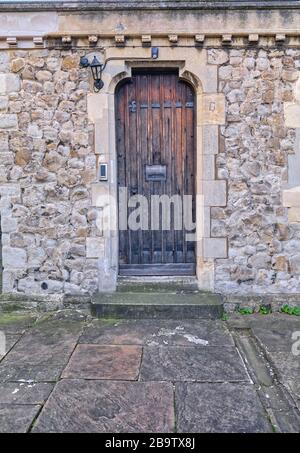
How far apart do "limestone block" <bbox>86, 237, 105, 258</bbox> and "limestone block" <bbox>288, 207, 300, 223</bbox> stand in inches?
84.2

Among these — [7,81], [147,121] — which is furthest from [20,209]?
[147,121]

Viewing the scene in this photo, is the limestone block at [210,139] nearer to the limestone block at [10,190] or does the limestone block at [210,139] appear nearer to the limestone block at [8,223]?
the limestone block at [10,190]

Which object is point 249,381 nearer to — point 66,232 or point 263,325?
point 263,325

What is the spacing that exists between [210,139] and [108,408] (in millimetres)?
2996

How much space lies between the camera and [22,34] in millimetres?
4410

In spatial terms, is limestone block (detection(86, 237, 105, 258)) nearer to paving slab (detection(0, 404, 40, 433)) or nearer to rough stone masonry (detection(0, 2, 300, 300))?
rough stone masonry (detection(0, 2, 300, 300))

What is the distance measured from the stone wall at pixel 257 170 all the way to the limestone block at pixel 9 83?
2154mm

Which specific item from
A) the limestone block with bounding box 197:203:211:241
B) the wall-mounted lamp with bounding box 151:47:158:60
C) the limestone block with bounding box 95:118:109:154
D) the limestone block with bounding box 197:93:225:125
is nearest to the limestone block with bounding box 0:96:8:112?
the limestone block with bounding box 95:118:109:154

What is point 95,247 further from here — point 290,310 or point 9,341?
point 290,310

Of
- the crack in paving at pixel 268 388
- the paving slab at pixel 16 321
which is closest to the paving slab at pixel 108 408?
the crack in paving at pixel 268 388

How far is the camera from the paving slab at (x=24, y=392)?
2801 millimetres

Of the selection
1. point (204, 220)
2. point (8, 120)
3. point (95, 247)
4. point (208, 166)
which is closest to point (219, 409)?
point (204, 220)

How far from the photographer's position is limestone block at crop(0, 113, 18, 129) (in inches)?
178

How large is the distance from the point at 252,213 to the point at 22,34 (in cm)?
320
